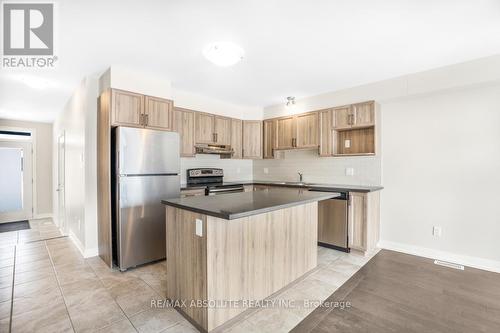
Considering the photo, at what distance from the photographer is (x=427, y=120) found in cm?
344

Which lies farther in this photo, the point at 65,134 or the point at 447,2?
the point at 65,134

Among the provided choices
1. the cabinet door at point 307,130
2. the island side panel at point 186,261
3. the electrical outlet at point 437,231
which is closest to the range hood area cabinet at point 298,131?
the cabinet door at point 307,130

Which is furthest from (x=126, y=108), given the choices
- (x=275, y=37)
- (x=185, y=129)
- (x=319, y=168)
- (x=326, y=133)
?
(x=319, y=168)

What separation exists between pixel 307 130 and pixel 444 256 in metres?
2.74

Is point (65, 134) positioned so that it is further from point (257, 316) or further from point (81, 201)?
point (257, 316)

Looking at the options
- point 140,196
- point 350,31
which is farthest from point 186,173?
point 350,31

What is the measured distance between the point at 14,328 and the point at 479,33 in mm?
4909

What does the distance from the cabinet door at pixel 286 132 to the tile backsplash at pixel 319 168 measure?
0.93 ft

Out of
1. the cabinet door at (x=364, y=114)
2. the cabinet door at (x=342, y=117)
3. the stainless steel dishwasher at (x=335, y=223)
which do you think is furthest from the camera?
the cabinet door at (x=342, y=117)

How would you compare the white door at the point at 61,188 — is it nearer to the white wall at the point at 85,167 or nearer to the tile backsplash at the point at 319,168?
the white wall at the point at 85,167

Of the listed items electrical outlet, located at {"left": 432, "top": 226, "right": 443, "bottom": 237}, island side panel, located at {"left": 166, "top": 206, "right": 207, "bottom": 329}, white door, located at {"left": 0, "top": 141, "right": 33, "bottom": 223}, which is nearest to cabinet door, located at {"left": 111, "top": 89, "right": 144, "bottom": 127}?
island side panel, located at {"left": 166, "top": 206, "right": 207, "bottom": 329}

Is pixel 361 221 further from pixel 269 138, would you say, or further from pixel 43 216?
pixel 43 216

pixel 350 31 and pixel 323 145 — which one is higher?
pixel 350 31

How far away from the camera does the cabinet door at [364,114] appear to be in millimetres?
3727
